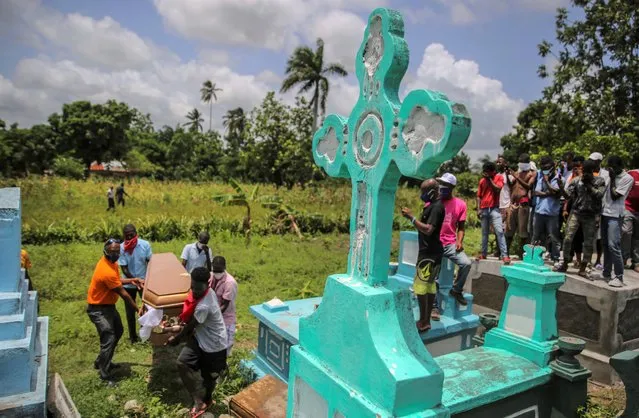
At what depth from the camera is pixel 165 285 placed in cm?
490

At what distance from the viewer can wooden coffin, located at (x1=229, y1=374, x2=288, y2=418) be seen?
3.56 m

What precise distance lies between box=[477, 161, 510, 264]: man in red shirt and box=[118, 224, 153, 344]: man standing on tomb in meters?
4.62

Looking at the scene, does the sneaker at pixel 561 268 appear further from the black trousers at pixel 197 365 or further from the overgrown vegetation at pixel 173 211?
the overgrown vegetation at pixel 173 211

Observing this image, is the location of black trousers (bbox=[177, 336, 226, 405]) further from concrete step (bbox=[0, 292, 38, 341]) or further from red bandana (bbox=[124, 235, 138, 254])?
red bandana (bbox=[124, 235, 138, 254])

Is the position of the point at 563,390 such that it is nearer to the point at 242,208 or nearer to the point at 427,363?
the point at 427,363

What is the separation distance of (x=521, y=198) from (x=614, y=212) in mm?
1376

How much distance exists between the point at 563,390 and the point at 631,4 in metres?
14.8

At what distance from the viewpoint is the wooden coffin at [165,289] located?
465 cm

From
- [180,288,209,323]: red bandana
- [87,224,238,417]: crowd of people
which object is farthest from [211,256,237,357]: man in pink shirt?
[180,288,209,323]: red bandana

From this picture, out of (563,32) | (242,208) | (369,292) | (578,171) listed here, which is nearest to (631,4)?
(563,32)

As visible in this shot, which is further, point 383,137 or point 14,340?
point 14,340

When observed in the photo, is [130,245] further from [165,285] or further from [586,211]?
[586,211]

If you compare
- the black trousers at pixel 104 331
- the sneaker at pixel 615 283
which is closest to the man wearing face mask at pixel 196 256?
the black trousers at pixel 104 331

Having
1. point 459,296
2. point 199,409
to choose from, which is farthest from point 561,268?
point 199,409
